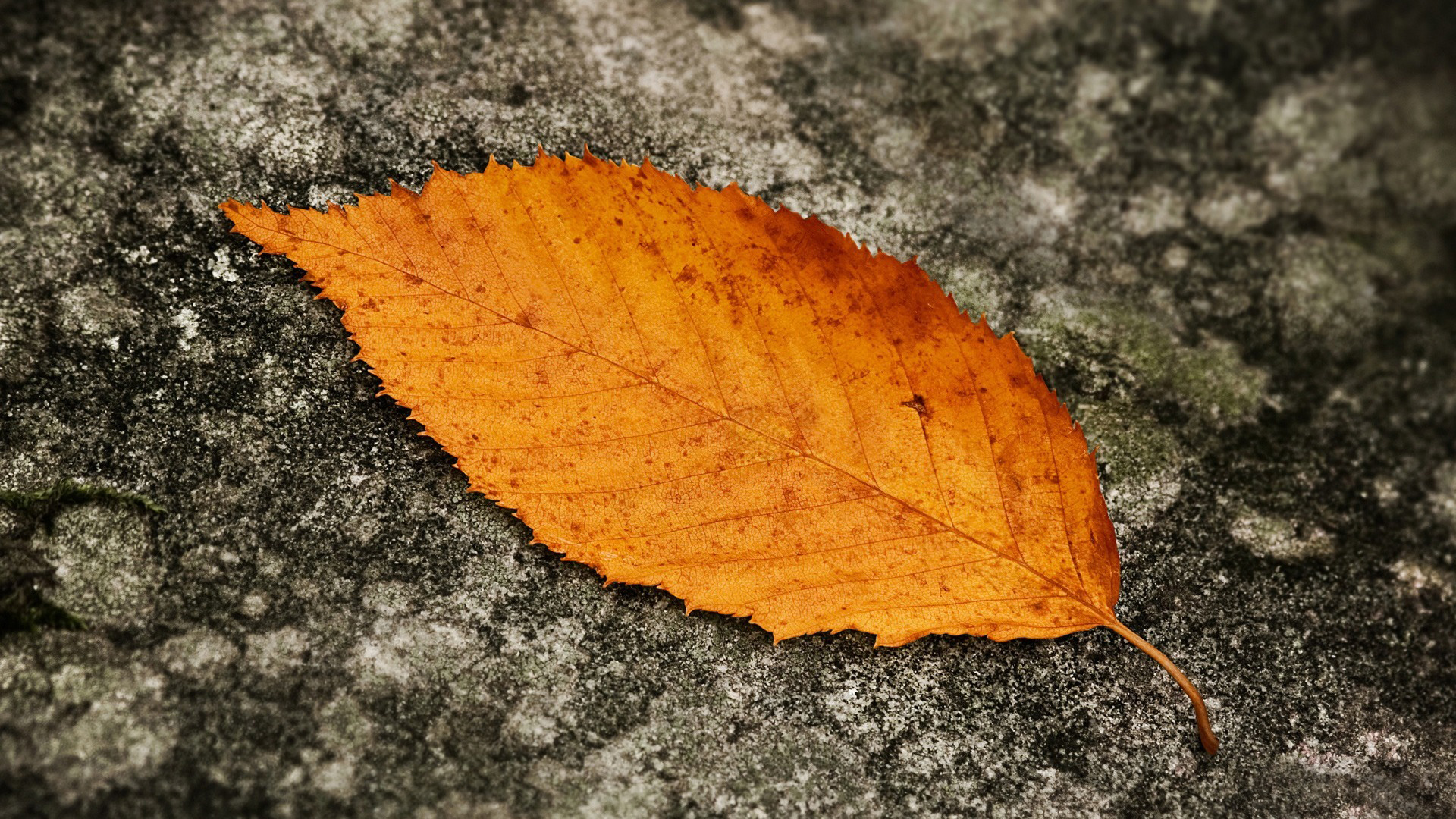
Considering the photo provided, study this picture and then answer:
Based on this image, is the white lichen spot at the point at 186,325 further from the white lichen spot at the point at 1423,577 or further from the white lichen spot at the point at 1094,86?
the white lichen spot at the point at 1423,577

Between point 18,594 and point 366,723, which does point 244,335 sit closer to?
point 18,594

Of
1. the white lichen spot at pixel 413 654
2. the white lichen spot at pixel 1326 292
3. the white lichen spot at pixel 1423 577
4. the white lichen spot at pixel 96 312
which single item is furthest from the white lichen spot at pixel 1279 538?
the white lichen spot at pixel 96 312

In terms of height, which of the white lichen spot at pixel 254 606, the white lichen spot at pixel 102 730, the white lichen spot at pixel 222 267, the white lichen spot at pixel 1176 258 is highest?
the white lichen spot at pixel 1176 258

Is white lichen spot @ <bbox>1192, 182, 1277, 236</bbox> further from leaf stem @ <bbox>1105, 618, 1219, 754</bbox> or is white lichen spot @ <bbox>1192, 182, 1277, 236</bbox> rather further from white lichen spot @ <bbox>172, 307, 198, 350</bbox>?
white lichen spot @ <bbox>172, 307, 198, 350</bbox>

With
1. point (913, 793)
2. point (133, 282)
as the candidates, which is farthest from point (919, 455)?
point (133, 282)

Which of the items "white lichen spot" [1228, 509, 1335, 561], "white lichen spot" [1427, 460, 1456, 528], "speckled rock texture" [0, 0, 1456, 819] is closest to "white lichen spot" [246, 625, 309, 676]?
"speckled rock texture" [0, 0, 1456, 819]

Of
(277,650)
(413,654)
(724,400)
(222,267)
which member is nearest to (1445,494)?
(724,400)

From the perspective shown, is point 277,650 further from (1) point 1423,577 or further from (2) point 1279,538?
(1) point 1423,577
